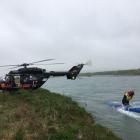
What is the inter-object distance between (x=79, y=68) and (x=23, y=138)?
23.0m

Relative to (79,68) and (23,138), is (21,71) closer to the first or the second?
(79,68)

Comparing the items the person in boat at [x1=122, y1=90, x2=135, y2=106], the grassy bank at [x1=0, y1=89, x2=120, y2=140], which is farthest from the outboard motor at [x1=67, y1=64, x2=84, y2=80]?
the grassy bank at [x1=0, y1=89, x2=120, y2=140]

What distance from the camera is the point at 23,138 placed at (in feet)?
45.7

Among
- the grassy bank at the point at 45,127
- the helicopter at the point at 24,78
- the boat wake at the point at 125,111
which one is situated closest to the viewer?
the grassy bank at the point at 45,127

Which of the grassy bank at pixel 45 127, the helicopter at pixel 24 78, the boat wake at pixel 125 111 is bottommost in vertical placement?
the boat wake at pixel 125 111

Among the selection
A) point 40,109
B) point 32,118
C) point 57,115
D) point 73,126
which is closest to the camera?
point 73,126

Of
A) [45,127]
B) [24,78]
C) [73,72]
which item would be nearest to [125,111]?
[73,72]

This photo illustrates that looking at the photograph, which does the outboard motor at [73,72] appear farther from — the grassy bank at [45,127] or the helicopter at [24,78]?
the grassy bank at [45,127]

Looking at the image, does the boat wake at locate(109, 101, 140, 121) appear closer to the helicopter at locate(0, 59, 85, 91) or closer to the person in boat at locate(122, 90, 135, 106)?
the person in boat at locate(122, 90, 135, 106)

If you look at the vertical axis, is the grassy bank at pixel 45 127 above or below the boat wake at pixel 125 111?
above

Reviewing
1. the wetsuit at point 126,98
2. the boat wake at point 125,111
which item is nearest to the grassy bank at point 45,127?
the boat wake at point 125,111

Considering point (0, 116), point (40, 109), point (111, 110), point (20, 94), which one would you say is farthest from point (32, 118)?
point (111, 110)

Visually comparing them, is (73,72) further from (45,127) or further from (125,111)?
(45,127)

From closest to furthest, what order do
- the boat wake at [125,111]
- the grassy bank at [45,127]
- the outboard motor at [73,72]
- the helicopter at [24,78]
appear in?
the grassy bank at [45,127], the boat wake at [125,111], the helicopter at [24,78], the outboard motor at [73,72]
